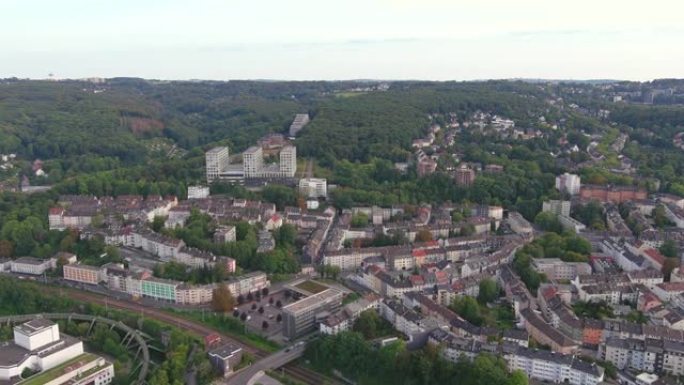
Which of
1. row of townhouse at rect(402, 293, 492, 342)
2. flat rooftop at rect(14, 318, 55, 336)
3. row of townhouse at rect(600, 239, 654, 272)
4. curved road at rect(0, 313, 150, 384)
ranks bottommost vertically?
curved road at rect(0, 313, 150, 384)

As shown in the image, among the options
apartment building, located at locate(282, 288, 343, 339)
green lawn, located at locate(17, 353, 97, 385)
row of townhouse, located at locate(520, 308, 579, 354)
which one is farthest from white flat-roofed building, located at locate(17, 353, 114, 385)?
row of townhouse, located at locate(520, 308, 579, 354)

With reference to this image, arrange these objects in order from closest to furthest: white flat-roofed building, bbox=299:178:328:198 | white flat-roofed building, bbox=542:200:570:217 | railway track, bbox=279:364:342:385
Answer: railway track, bbox=279:364:342:385
white flat-roofed building, bbox=542:200:570:217
white flat-roofed building, bbox=299:178:328:198

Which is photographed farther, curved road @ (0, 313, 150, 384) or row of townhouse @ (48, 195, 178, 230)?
row of townhouse @ (48, 195, 178, 230)

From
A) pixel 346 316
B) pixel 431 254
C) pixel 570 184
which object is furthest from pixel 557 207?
pixel 346 316

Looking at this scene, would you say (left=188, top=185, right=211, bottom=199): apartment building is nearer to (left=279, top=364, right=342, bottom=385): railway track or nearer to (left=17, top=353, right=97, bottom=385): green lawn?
(left=17, top=353, right=97, bottom=385): green lawn

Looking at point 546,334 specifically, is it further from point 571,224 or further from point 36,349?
point 36,349

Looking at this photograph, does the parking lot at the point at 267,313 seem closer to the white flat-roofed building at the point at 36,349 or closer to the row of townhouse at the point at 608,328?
the white flat-roofed building at the point at 36,349

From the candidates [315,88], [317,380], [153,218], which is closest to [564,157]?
[153,218]

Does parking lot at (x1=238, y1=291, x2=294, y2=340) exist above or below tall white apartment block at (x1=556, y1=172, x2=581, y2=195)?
below
